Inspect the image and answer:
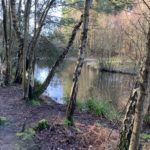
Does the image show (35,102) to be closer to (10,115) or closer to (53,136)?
(10,115)

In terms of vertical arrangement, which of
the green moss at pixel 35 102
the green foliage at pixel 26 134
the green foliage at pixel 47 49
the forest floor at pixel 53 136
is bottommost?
the green moss at pixel 35 102

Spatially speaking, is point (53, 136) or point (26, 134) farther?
point (53, 136)

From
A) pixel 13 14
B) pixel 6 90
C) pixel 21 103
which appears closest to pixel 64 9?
pixel 13 14

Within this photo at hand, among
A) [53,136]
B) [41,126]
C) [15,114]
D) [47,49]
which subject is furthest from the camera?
[47,49]

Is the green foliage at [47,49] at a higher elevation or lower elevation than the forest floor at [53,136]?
higher

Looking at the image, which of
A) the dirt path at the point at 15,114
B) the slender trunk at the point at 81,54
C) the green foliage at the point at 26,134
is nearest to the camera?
the dirt path at the point at 15,114

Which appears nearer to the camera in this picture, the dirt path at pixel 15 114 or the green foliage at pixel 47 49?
the dirt path at pixel 15 114

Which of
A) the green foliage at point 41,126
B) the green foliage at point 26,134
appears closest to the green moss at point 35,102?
the green foliage at point 41,126

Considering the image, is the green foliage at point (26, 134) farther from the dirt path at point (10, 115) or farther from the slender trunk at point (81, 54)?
the slender trunk at point (81, 54)

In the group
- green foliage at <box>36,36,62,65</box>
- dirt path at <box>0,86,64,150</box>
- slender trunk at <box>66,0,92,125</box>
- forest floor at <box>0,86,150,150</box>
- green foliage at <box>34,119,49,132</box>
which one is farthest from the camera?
green foliage at <box>36,36,62,65</box>

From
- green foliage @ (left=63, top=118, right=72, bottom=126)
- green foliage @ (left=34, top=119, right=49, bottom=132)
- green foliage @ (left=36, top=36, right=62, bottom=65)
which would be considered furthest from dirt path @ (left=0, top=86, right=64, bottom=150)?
green foliage @ (left=36, top=36, right=62, bottom=65)

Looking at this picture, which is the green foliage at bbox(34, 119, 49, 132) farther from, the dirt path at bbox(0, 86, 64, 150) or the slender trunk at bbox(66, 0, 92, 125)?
the slender trunk at bbox(66, 0, 92, 125)

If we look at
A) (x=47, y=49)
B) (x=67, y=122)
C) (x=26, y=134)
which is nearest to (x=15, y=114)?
(x=67, y=122)

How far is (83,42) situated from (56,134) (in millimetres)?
2174
